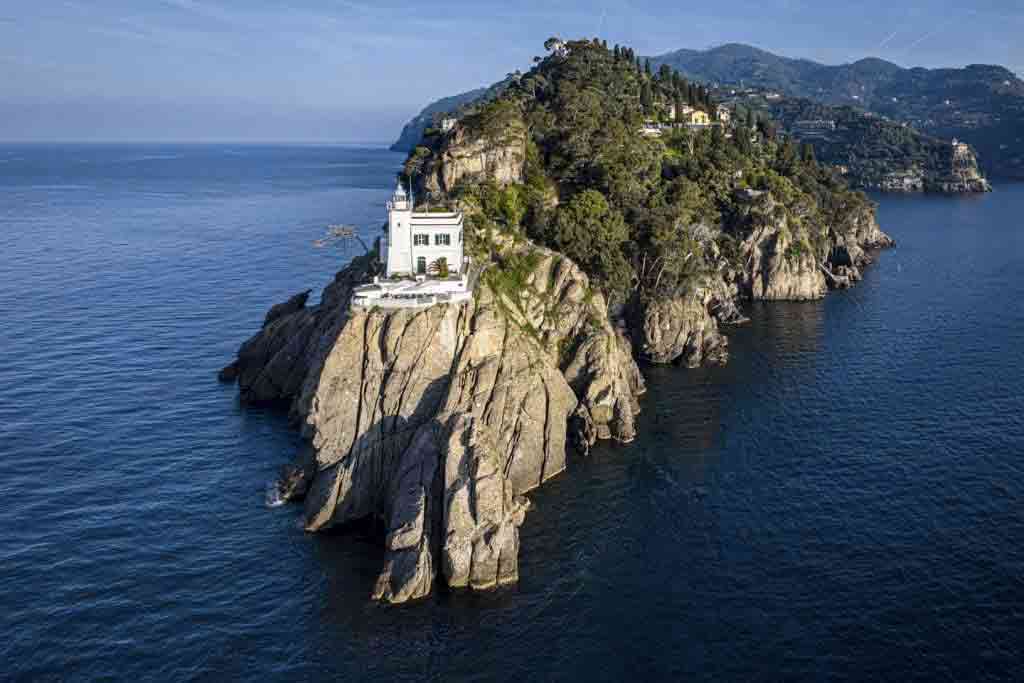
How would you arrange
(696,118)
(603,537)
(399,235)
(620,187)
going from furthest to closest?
(696,118)
(620,187)
(399,235)
(603,537)

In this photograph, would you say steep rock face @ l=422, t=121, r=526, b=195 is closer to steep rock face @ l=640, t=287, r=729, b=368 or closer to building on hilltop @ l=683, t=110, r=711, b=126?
steep rock face @ l=640, t=287, r=729, b=368

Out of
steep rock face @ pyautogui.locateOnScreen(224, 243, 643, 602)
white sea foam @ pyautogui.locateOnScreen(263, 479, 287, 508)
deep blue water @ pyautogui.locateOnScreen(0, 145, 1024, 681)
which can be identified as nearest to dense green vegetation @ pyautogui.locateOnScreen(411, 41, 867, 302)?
steep rock face @ pyautogui.locateOnScreen(224, 243, 643, 602)

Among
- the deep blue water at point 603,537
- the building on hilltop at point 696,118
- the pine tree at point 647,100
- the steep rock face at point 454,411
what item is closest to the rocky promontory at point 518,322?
the steep rock face at point 454,411

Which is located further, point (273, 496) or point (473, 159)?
point (473, 159)

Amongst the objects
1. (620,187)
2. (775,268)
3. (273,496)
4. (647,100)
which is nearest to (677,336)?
(620,187)

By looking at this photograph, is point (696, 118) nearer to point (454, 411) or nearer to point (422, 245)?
point (422, 245)

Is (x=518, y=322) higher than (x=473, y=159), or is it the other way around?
(x=473, y=159)
